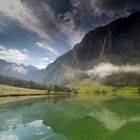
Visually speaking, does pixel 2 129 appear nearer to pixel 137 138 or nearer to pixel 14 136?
pixel 14 136

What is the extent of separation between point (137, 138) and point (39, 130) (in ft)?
48.5

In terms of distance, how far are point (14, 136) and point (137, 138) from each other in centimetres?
1639

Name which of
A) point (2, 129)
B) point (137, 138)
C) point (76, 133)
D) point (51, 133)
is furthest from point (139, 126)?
point (2, 129)

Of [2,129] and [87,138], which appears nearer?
[87,138]

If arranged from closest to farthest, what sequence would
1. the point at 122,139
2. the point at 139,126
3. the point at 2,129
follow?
1. the point at 122,139
2. the point at 2,129
3. the point at 139,126

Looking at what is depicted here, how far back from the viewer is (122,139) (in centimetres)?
2748

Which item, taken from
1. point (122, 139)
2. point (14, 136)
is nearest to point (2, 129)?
point (14, 136)

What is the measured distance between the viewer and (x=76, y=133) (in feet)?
102

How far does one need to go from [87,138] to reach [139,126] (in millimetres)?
13269

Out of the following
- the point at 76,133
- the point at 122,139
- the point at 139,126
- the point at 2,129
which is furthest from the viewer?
the point at 139,126

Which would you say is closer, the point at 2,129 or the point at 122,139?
the point at 122,139

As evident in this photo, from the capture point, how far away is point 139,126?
36.9 meters

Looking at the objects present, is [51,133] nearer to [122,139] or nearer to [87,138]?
[87,138]

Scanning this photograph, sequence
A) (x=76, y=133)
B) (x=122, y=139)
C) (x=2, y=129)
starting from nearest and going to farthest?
(x=122, y=139) → (x=76, y=133) → (x=2, y=129)
